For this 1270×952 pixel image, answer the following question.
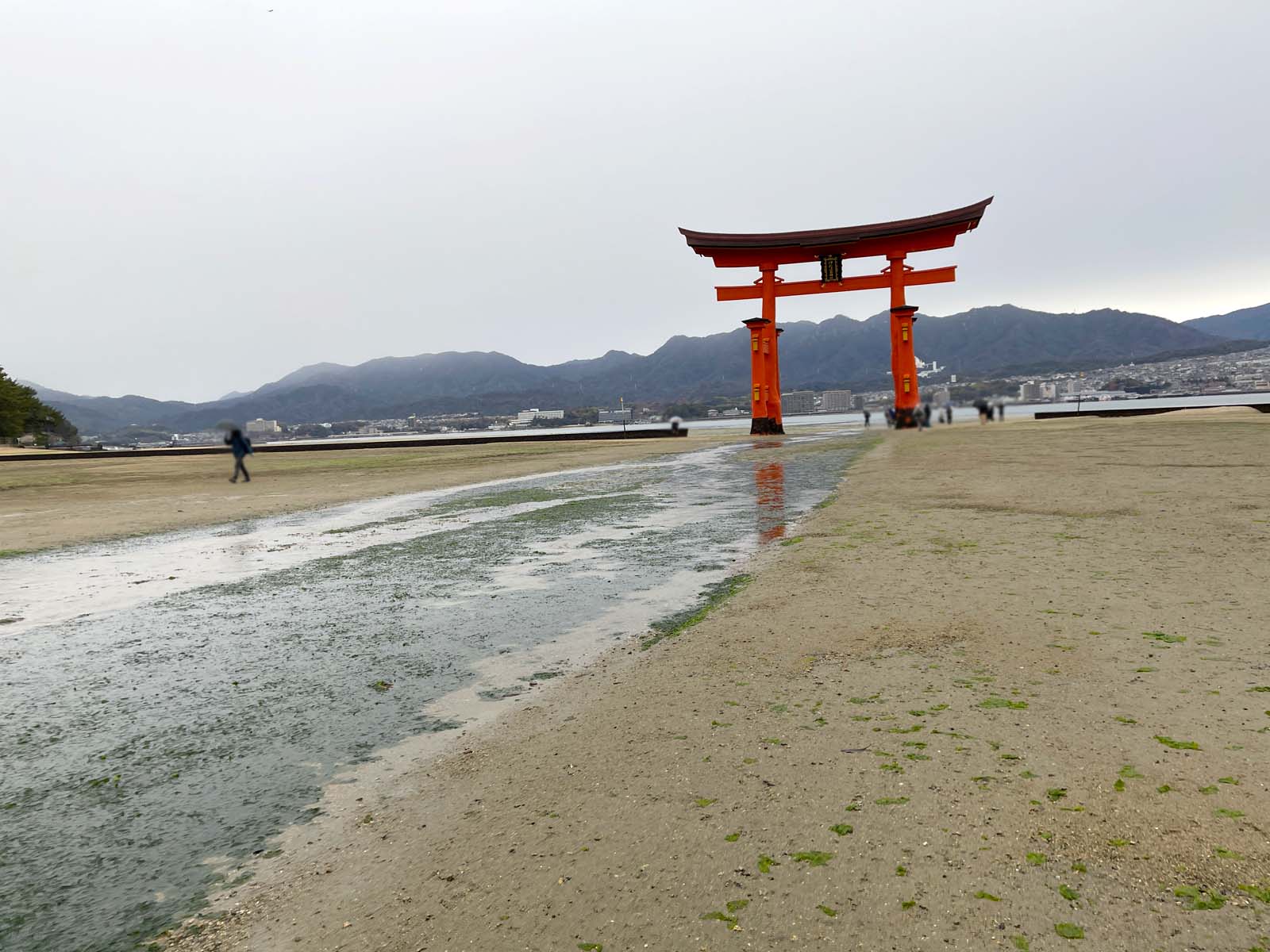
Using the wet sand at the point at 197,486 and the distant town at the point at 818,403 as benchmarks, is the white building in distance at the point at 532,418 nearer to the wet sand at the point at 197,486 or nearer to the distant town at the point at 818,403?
the distant town at the point at 818,403

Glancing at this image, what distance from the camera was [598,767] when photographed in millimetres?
2959

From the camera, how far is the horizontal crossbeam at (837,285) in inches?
1485

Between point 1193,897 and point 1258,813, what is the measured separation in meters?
0.65

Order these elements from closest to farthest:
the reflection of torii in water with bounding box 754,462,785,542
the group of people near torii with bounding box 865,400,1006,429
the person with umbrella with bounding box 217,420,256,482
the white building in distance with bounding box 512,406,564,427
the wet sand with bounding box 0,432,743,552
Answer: the reflection of torii in water with bounding box 754,462,785,542 → the wet sand with bounding box 0,432,743,552 → the person with umbrella with bounding box 217,420,256,482 → the group of people near torii with bounding box 865,400,1006,429 → the white building in distance with bounding box 512,406,564,427

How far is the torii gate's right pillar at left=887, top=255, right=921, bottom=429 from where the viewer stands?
3734 cm

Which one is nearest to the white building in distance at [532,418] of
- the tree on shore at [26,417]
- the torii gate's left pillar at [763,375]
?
the tree on shore at [26,417]

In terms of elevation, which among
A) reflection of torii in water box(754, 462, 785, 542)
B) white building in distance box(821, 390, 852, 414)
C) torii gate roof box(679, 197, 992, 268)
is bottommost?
reflection of torii in water box(754, 462, 785, 542)

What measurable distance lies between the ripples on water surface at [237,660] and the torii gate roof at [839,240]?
3014 cm

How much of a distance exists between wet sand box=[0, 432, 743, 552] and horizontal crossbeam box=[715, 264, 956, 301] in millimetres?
10174

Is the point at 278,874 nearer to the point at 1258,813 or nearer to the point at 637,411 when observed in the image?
the point at 1258,813

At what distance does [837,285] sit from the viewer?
38.6m

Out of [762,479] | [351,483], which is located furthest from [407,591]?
[351,483]

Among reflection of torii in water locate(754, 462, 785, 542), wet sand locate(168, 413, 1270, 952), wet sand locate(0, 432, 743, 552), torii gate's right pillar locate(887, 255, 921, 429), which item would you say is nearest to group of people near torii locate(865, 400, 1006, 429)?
torii gate's right pillar locate(887, 255, 921, 429)

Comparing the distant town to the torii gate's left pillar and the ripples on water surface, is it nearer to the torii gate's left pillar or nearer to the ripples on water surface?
the torii gate's left pillar
